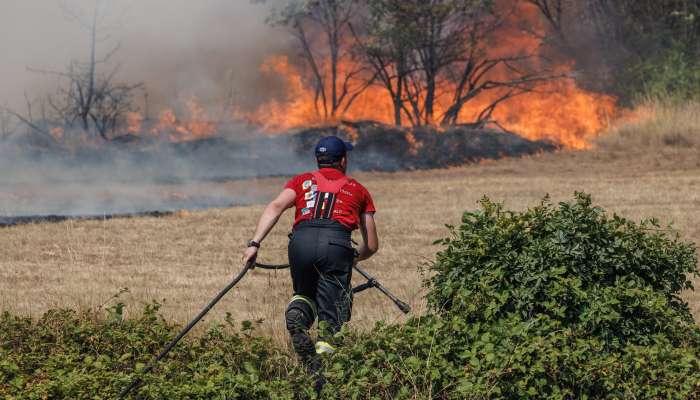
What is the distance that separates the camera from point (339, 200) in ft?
24.2

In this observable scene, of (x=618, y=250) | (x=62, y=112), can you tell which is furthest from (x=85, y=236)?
(x=62, y=112)

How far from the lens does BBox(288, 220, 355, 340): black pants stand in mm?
7246

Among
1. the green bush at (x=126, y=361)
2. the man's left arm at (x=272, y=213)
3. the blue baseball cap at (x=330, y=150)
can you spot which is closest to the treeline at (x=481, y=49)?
the green bush at (x=126, y=361)

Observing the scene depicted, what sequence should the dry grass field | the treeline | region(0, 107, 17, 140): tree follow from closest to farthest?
1. the dry grass field
2. the treeline
3. region(0, 107, 17, 140): tree

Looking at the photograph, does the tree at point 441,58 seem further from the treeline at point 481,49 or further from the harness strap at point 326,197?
the harness strap at point 326,197

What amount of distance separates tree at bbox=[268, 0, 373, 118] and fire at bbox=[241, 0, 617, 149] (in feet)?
1.21

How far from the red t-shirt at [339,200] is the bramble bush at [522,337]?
705 mm

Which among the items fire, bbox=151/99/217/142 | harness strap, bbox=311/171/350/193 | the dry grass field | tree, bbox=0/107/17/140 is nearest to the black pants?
harness strap, bbox=311/171/350/193

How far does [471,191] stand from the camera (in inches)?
874

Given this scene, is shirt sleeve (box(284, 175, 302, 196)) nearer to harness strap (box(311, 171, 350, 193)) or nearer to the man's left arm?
the man's left arm

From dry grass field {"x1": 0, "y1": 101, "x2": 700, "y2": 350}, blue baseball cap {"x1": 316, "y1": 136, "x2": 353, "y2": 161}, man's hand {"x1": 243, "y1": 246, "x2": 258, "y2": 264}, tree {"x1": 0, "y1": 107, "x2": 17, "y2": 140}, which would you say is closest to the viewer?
man's hand {"x1": 243, "y1": 246, "x2": 258, "y2": 264}

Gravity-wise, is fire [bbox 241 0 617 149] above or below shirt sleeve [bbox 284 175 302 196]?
above

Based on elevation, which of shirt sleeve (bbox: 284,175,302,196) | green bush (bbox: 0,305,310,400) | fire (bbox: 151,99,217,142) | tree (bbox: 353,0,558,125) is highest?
tree (bbox: 353,0,558,125)

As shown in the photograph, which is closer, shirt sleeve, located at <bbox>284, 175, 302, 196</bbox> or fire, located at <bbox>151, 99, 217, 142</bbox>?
shirt sleeve, located at <bbox>284, 175, 302, 196</bbox>
